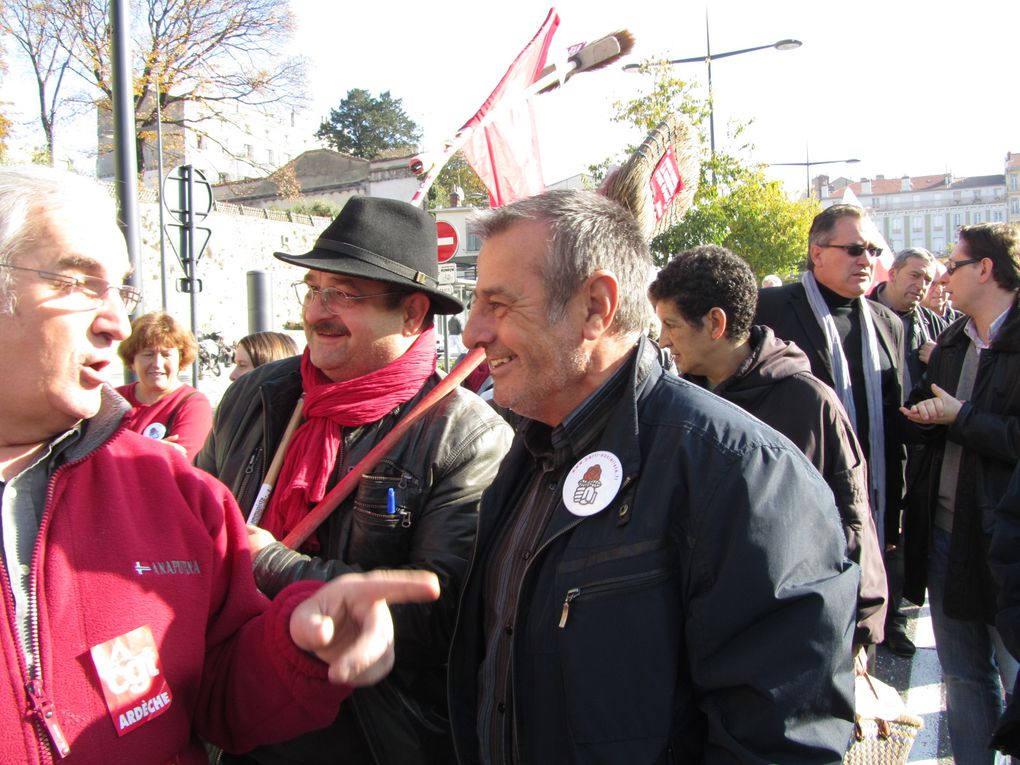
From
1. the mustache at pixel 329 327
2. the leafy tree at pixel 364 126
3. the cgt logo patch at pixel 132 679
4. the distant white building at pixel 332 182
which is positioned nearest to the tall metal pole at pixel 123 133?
the mustache at pixel 329 327

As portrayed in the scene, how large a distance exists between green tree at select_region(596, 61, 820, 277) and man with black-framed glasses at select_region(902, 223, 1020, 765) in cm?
1216

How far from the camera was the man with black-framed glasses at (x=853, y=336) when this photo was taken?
426 centimetres

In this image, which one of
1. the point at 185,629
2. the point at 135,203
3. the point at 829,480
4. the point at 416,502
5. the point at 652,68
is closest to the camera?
the point at 185,629

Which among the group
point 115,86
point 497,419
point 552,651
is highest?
point 115,86

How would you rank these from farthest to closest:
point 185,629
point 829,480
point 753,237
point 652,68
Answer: point 753,237 < point 652,68 < point 829,480 < point 185,629

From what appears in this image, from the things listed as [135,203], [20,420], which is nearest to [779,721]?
[20,420]

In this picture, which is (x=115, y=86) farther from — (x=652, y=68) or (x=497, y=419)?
(x=652, y=68)

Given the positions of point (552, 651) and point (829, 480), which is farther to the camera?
point (829, 480)

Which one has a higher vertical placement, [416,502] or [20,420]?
[20,420]

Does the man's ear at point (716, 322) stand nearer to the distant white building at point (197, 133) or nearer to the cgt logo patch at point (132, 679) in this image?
the cgt logo patch at point (132, 679)

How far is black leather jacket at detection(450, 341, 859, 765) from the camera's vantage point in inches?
61.1

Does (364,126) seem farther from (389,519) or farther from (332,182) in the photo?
(389,519)

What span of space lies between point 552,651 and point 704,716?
343 mm

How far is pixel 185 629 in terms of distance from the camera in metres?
1.70
